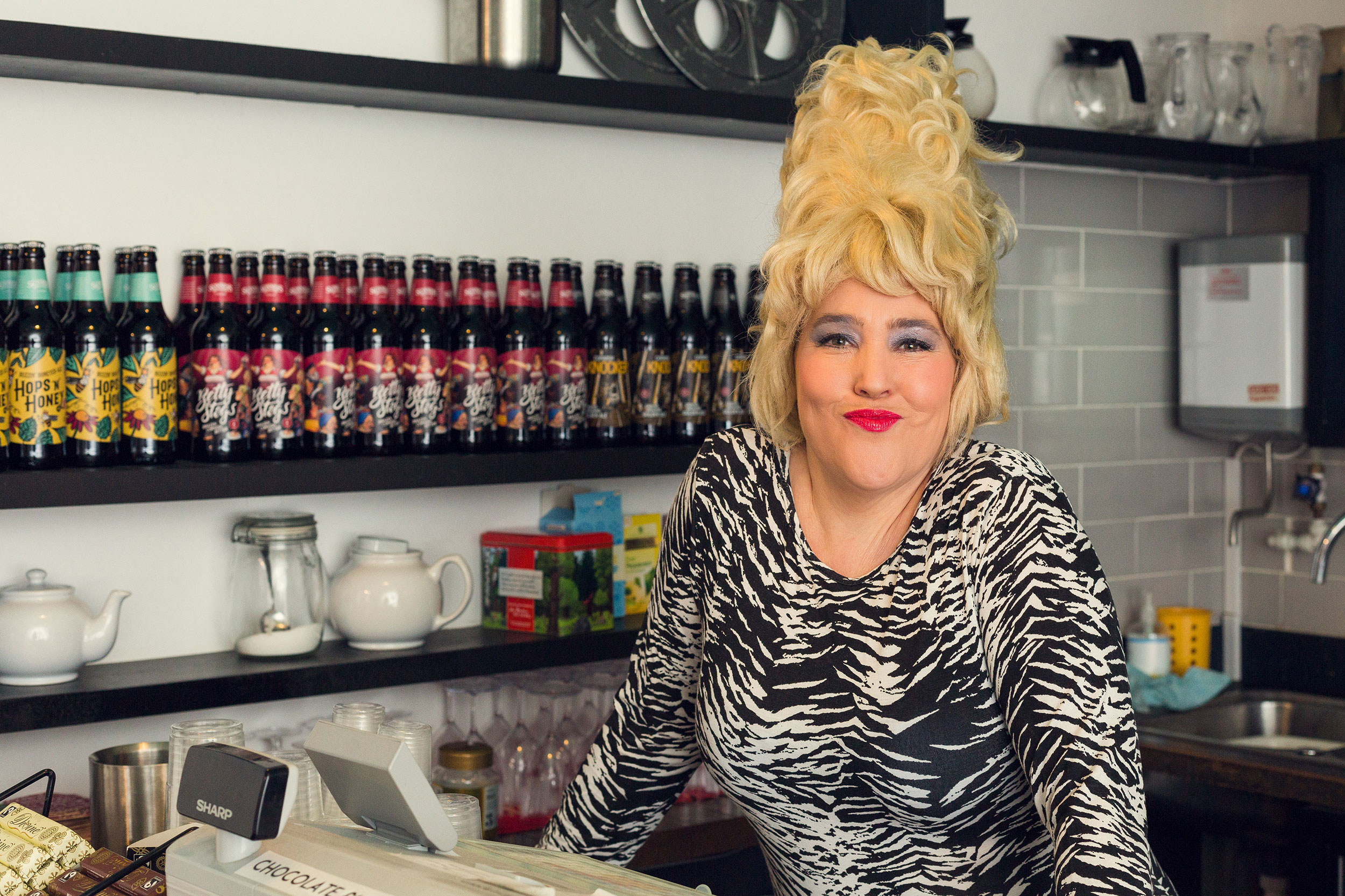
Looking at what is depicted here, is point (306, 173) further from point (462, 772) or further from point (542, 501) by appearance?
point (462, 772)

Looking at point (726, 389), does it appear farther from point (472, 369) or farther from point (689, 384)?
point (472, 369)

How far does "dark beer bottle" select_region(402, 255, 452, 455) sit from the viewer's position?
215cm

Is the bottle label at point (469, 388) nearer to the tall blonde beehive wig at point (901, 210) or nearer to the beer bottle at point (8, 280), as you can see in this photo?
the beer bottle at point (8, 280)

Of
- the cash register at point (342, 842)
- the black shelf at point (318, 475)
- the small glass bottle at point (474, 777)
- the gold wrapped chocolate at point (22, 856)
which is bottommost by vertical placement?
the small glass bottle at point (474, 777)

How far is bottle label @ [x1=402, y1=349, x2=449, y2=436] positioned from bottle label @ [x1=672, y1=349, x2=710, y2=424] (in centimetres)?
45

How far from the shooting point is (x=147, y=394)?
A: 75.8 inches

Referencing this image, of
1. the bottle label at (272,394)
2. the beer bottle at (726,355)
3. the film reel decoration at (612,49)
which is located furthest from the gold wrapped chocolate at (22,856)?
the film reel decoration at (612,49)

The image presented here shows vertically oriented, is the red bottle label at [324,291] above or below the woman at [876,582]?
above

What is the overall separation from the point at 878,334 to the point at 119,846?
1.08m

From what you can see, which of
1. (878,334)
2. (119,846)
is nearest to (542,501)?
(119,846)

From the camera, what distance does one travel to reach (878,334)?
1371 millimetres

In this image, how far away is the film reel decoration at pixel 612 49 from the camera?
92.6 inches

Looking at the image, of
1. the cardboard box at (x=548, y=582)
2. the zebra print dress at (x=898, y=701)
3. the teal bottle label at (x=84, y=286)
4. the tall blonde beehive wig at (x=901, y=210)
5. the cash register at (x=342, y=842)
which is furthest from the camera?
the cardboard box at (x=548, y=582)

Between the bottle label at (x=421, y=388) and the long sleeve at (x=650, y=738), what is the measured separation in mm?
748
